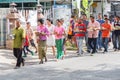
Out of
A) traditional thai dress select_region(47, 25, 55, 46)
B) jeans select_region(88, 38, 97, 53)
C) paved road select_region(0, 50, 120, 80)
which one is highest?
→ traditional thai dress select_region(47, 25, 55, 46)

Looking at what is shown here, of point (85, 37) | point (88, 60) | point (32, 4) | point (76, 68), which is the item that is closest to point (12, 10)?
point (85, 37)

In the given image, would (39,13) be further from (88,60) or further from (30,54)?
(88,60)

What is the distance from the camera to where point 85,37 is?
67.3ft

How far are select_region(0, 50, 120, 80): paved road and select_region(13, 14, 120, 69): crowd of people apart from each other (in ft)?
A: 1.51

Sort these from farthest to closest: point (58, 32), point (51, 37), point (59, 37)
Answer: point (51, 37) < point (59, 37) < point (58, 32)

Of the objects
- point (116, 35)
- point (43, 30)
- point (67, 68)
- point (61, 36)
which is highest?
point (43, 30)

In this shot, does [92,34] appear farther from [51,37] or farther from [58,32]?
[58,32]

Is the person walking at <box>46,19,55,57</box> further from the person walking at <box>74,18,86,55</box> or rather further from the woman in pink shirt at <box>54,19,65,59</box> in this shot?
the person walking at <box>74,18,86,55</box>

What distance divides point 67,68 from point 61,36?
2.83 metres

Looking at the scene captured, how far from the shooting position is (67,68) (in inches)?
615

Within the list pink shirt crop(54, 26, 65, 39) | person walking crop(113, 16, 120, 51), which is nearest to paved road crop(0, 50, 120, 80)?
pink shirt crop(54, 26, 65, 39)

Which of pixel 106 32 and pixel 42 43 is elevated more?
pixel 106 32

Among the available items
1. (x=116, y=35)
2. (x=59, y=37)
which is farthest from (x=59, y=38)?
(x=116, y=35)

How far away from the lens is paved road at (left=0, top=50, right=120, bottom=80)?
13727mm
